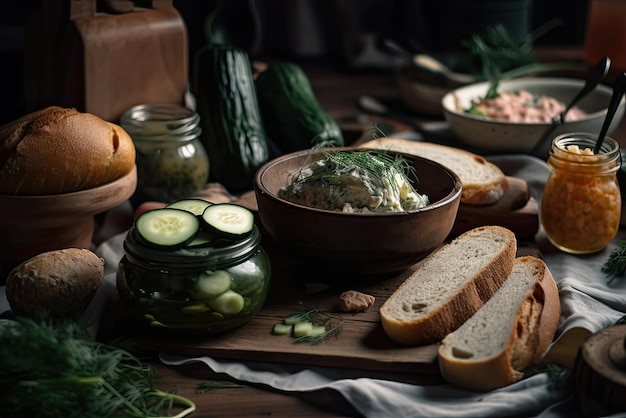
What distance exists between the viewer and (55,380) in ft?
4.90

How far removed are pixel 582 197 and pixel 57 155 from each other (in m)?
1.35

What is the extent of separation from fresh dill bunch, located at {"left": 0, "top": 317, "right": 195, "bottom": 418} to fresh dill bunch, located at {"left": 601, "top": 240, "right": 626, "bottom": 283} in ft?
3.81

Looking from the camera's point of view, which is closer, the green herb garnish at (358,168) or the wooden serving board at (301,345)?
the wooden serving board at (301,345)

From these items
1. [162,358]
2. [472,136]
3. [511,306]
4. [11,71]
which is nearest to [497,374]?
[511,306]

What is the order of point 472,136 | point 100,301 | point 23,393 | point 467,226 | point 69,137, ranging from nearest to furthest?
1. point 23,393
2. point 100,301
3. point 69,137
4. point 467,226
5. point 472,136

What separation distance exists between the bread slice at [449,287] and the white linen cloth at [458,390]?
0.14m

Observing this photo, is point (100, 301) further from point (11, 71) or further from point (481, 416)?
point (11, 71)

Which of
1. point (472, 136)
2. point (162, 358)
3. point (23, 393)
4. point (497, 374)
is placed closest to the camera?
point (23, 393)

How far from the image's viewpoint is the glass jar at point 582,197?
2158 millimetres

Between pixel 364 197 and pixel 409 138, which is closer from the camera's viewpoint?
pixel 364 197

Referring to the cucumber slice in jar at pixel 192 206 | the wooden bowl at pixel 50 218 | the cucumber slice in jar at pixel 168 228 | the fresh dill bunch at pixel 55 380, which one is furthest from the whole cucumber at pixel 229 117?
the fresh dill bunch at pixel 55 380

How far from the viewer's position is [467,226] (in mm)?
2330

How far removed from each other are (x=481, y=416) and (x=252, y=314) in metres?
0.54

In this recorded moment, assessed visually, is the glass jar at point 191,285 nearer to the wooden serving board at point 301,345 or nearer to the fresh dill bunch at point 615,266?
the wooden serving board at point 301,345
